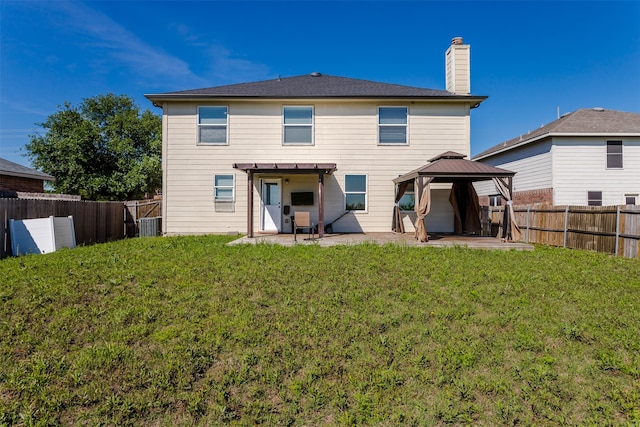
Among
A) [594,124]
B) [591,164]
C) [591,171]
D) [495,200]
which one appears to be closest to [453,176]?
[591,171]

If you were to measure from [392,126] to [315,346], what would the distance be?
33.7ft

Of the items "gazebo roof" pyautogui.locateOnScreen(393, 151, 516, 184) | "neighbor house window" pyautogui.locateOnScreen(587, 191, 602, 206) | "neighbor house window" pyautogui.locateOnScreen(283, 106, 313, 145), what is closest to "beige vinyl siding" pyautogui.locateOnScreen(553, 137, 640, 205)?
"neighbor house window" pyautogui.locateOnScreen(587, 191, 602, 206)

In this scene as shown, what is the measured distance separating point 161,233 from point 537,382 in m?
12.8

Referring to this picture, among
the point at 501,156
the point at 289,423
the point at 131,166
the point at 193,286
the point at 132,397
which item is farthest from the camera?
the point at 131,166

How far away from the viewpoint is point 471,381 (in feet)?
10.3

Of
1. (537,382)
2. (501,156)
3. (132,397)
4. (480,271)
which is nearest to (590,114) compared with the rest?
(501,156)

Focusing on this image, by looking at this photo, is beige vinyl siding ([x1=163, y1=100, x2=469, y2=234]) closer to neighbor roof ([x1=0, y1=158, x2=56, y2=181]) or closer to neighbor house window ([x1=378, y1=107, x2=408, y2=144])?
neighbor house window ([x1=378, y1=107, x2=408, y2=144])

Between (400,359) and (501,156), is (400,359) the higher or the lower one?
the lower one

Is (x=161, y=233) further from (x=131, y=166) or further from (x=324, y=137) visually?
(x=131, y=166)

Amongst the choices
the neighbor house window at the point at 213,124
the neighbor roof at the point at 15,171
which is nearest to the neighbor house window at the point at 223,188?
the neighbor house window at the point at 213,124

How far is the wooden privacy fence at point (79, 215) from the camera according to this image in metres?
8.04

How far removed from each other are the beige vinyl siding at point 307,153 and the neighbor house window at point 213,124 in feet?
0.72

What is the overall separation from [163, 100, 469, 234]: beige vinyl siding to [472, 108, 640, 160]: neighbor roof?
6.14 meters

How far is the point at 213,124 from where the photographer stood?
1213cm
